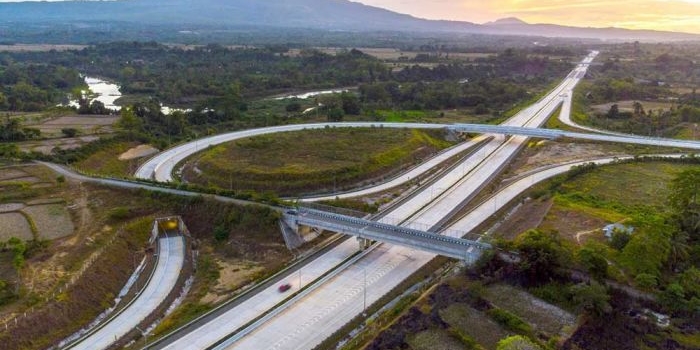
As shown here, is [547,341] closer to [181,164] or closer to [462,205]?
[462,205]

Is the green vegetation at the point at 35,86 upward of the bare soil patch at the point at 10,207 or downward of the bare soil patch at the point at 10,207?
upward

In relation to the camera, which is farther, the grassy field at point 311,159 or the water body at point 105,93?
the water body at point 105,93

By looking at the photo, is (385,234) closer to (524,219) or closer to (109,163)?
(524,219)

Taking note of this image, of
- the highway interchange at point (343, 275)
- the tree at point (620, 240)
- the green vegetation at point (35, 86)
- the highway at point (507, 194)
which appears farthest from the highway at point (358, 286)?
the green vegetation at point (35, 86)

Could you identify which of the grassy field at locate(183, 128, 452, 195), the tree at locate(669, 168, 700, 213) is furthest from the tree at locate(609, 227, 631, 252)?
the grassy field at locate(183, 128, 452, 195)

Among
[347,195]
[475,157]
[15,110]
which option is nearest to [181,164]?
[347,195]

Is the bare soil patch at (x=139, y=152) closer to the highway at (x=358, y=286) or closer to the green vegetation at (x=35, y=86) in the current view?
the highway at (x=358, y=286)
